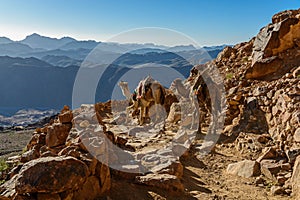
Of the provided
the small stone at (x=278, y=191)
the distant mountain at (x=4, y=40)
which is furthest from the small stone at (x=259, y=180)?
the distant mountain at (x=4, y=40)

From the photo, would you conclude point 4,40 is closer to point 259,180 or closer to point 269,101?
point 269,101

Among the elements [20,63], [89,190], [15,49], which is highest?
[15,49]

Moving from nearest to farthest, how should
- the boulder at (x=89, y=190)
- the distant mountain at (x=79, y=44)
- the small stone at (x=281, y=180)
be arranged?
the boulder at (x=89, y=190) < the small stone at (x=281, y=180) < the distant mountain at (x=79, y=44)

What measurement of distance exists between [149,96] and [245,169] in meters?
5.79

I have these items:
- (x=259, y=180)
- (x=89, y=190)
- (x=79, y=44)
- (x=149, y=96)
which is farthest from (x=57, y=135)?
→ (x=79, y=44)

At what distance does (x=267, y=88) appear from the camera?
947 cm

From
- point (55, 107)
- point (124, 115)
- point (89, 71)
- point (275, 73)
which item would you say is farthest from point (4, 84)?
point (275, 73)

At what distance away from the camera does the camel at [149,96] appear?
37.8ft

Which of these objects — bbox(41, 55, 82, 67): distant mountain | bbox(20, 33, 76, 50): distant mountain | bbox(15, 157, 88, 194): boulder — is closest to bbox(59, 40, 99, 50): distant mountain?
bbox(20, 33, 76, 50): distant mountain

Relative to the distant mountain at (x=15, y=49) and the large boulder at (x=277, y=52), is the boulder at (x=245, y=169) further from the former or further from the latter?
the distant mountain at (x=15, y=49)

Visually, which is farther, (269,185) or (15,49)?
(15,49)

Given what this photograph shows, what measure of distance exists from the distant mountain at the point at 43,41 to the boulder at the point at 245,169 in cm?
18600

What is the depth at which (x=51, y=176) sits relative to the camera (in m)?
4.03

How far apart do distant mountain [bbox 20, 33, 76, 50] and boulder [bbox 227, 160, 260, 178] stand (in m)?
186
